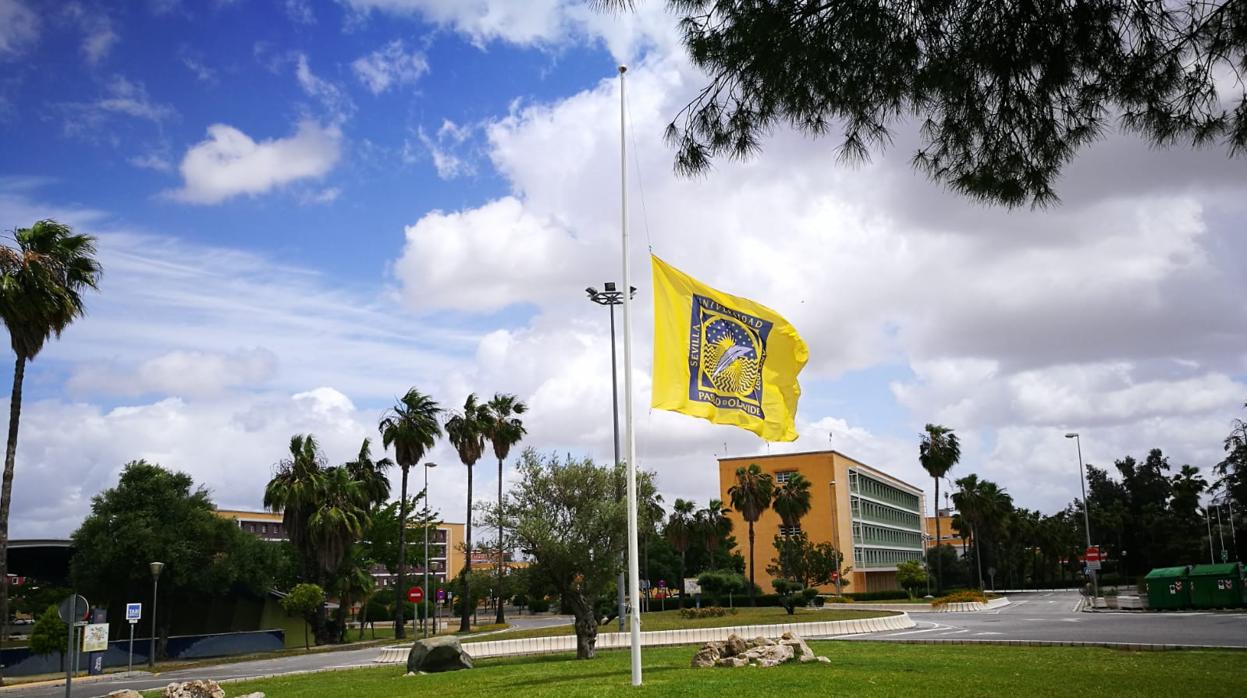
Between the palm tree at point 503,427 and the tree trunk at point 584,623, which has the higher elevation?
the palm tree at point 503,427

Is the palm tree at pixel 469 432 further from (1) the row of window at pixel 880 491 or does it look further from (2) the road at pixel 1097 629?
(1) the row of window at pixel 880 491

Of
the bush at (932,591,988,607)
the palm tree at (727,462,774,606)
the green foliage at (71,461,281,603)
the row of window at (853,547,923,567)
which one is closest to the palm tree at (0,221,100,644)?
the green foliage at (71,461,281,603)

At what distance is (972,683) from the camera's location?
14.9 m

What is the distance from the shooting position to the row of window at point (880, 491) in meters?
117

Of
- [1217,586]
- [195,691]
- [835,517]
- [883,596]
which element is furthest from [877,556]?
[195,691]

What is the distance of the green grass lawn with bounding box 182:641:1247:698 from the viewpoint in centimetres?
1421

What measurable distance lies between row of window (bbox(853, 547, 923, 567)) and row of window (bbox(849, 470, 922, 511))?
7.04 meters

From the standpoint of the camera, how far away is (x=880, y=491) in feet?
437

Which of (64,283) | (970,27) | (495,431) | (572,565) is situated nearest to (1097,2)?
(970,27)

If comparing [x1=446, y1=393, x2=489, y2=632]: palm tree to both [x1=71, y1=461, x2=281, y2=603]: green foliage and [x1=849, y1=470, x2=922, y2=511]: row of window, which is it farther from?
[x1=849, y1=470, x2=922, y2=511]: row of window

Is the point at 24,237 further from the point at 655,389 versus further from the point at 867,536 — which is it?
the point at 867,536

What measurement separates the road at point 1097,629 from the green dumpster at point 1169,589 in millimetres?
1595

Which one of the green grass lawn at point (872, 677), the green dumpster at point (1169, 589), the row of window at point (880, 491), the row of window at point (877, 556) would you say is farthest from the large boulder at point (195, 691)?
the row of window at point (880, 491)

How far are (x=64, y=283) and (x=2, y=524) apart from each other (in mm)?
9232
